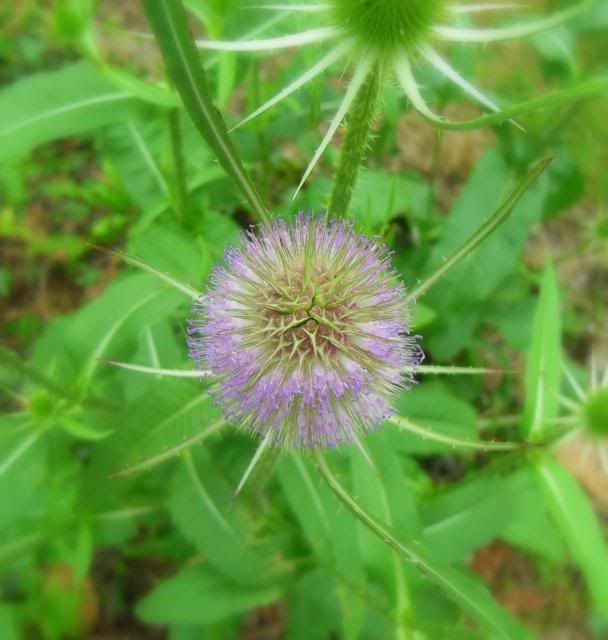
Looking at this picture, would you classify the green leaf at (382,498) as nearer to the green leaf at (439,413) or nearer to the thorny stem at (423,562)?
the thorny stem at (423,562)

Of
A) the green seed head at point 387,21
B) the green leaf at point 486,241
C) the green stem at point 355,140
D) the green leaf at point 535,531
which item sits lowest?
the green leaf at point 535,531

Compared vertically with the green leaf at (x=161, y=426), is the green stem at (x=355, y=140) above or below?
above

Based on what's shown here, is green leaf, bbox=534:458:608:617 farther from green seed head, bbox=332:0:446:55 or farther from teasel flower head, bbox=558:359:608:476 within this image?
green seed head, bbox=332:0:446:55

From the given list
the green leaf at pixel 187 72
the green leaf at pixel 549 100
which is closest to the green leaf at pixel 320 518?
the green leaf at pixel 187 72

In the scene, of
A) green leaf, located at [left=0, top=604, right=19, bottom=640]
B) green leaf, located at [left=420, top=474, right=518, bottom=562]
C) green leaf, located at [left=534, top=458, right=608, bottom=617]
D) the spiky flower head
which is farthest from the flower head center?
green leaf, located at [left=0, top=604, right=19, bottom=640]

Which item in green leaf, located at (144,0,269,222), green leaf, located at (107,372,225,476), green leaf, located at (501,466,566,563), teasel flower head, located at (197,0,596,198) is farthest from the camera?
green leaf, located at (501,466,566,563)

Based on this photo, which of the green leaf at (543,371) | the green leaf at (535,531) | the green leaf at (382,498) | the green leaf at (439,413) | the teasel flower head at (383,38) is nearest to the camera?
the teasel flower head at (383,38)
